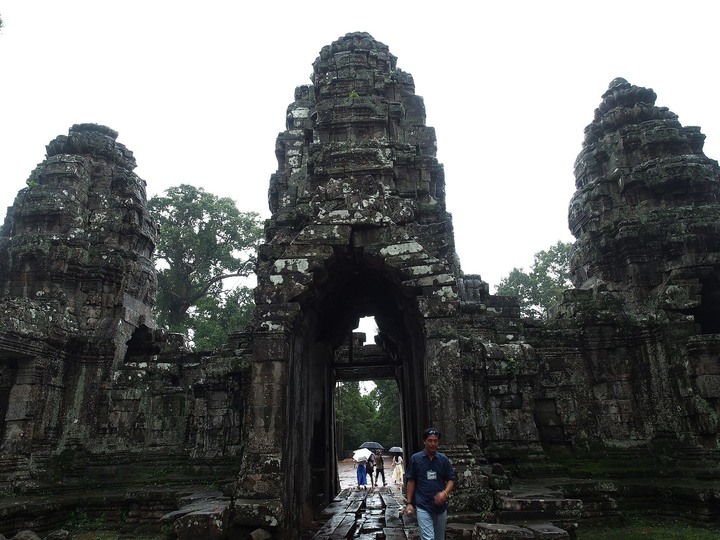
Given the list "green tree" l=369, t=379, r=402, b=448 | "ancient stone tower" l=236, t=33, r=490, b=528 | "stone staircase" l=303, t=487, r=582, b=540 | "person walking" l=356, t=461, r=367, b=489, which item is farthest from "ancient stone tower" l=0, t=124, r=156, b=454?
"green tree" l=369, t=379, r=402, b=448

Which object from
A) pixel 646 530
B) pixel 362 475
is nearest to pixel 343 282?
pixel 646 530

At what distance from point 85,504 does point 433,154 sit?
1086cm

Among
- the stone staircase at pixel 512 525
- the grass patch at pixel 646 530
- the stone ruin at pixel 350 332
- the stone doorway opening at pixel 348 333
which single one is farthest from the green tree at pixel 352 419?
the grass patch at pixel 646 530

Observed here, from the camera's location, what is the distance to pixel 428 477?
5.09 meters

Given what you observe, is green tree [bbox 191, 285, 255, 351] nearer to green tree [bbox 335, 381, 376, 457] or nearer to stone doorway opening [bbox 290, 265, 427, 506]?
green tree [bbox 335, 381, 376, 457]

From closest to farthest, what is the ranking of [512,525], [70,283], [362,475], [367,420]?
[512,525] < [70,283] < [362,475] < [367,420]

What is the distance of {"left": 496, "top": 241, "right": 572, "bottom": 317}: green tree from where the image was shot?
3669 centimetres

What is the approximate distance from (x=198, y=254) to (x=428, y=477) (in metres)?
26.2

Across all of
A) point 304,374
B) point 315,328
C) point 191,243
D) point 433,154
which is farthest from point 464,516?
point 191,243

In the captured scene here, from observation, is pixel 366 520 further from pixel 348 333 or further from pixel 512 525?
pixel 512 525

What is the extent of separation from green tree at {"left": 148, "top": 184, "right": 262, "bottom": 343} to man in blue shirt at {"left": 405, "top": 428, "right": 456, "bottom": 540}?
24.1 m

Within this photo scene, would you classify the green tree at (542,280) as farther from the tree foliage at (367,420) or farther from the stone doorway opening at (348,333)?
the stone doorway opening at (348,333)

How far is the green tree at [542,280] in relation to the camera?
1444 inches

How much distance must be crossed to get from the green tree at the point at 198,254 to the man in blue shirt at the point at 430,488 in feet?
79.1
